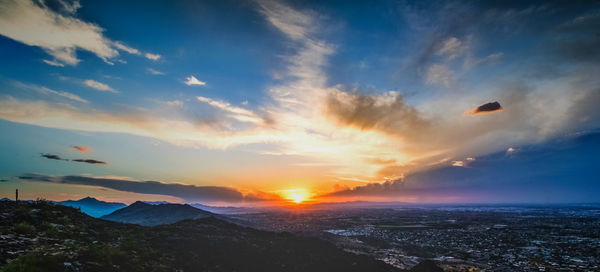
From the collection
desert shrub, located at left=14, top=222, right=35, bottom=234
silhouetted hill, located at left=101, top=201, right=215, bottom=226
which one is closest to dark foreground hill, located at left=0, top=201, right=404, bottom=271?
desert shrub, located at left=14, top=222, right=35, bottom=234

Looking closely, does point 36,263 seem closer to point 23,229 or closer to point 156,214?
point 23,229

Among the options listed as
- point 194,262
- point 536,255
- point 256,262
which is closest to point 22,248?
point 194,262

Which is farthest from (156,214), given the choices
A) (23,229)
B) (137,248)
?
(23,229)

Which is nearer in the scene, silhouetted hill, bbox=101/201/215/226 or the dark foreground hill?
the dark foreground hill

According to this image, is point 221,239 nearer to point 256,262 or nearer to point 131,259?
point 256,262

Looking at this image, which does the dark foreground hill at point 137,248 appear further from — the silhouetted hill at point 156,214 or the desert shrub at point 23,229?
the silhouetted hill at point 156,214

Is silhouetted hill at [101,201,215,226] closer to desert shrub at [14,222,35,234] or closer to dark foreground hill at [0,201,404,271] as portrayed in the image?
dark foreground hill at [0,201,404,271]

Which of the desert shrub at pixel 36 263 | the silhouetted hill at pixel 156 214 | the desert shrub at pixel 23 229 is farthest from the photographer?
the silhouetted hill at pixel 156 214

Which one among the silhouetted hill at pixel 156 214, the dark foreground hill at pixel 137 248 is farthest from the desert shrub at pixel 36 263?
the silhouetted hill at pixel 156 214
